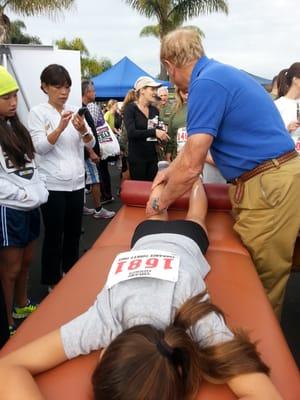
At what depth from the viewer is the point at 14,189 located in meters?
2.05

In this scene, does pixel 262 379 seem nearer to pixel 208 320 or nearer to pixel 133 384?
pixel 208 320

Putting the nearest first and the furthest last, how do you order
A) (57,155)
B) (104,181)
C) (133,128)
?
(57,155), (133,128), (104,181)

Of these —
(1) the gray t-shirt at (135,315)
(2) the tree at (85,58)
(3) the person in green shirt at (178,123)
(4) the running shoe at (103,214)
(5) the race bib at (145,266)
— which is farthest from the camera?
(2) the tree at (85,58)

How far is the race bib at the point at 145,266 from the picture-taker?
49.8 inches

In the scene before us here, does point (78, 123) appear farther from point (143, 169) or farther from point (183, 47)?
point (143, 169)

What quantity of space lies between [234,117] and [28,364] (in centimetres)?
125

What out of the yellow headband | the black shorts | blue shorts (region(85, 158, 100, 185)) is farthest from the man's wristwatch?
blue shorts (region(85, 158, 100, 185))

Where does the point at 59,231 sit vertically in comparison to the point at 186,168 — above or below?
below

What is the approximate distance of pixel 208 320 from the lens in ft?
3.75

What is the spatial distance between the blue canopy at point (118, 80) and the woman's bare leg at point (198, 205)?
11.0m

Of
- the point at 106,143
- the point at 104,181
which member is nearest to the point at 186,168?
the point at 106,143

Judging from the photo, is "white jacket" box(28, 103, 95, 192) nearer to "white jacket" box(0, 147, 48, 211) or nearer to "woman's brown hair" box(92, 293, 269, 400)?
"white jacket" box(0, 147, 48, 211)

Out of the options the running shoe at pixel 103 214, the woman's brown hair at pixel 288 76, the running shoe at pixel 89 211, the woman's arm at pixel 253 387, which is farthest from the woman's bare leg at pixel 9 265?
the running shoe at pixel 89 211

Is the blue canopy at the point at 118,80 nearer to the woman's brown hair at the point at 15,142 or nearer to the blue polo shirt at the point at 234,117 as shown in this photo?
the woman's brown hair at the point at 15,142
